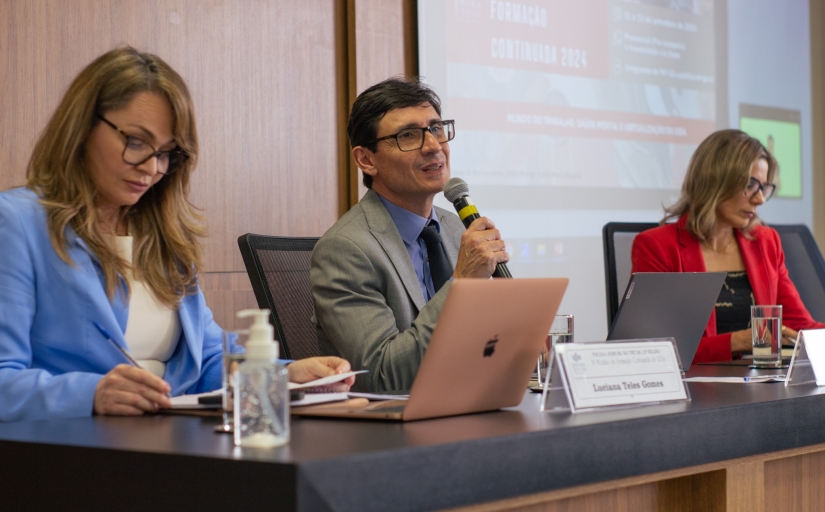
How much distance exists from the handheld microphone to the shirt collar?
0.21 metres

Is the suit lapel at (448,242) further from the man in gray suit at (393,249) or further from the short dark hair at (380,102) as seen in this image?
the short dark hair at (380,102)

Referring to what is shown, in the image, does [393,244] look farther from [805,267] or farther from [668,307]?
[805,267]

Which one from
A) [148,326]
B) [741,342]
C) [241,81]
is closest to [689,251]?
[741,342]

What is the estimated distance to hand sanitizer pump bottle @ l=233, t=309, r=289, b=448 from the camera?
91cm

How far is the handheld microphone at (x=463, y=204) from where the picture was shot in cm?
175

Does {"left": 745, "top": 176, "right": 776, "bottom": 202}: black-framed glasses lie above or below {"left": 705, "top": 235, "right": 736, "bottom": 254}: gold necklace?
above

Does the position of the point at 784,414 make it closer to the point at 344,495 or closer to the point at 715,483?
the point at 715,483

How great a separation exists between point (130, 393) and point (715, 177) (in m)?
2.12

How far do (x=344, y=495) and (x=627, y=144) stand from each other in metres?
3.49

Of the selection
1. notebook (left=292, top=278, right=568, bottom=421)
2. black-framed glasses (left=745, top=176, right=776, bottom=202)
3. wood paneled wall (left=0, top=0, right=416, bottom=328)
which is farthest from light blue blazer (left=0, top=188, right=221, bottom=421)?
black-framed glasses (left=745, top=176, right=776, bottom=202)

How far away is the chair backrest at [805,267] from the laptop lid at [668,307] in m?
1.45

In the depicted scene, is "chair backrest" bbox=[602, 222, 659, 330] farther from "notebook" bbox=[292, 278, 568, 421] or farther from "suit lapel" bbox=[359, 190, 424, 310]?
"notebook" bbox=[292, 278, 568, 421]

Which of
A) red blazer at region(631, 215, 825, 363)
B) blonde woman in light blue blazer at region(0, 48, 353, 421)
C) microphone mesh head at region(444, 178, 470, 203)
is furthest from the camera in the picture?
red blazer at region(631, 215, 825, 363)

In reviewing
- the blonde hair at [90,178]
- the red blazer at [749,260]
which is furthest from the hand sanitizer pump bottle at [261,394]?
the red blazer at [749,260]
